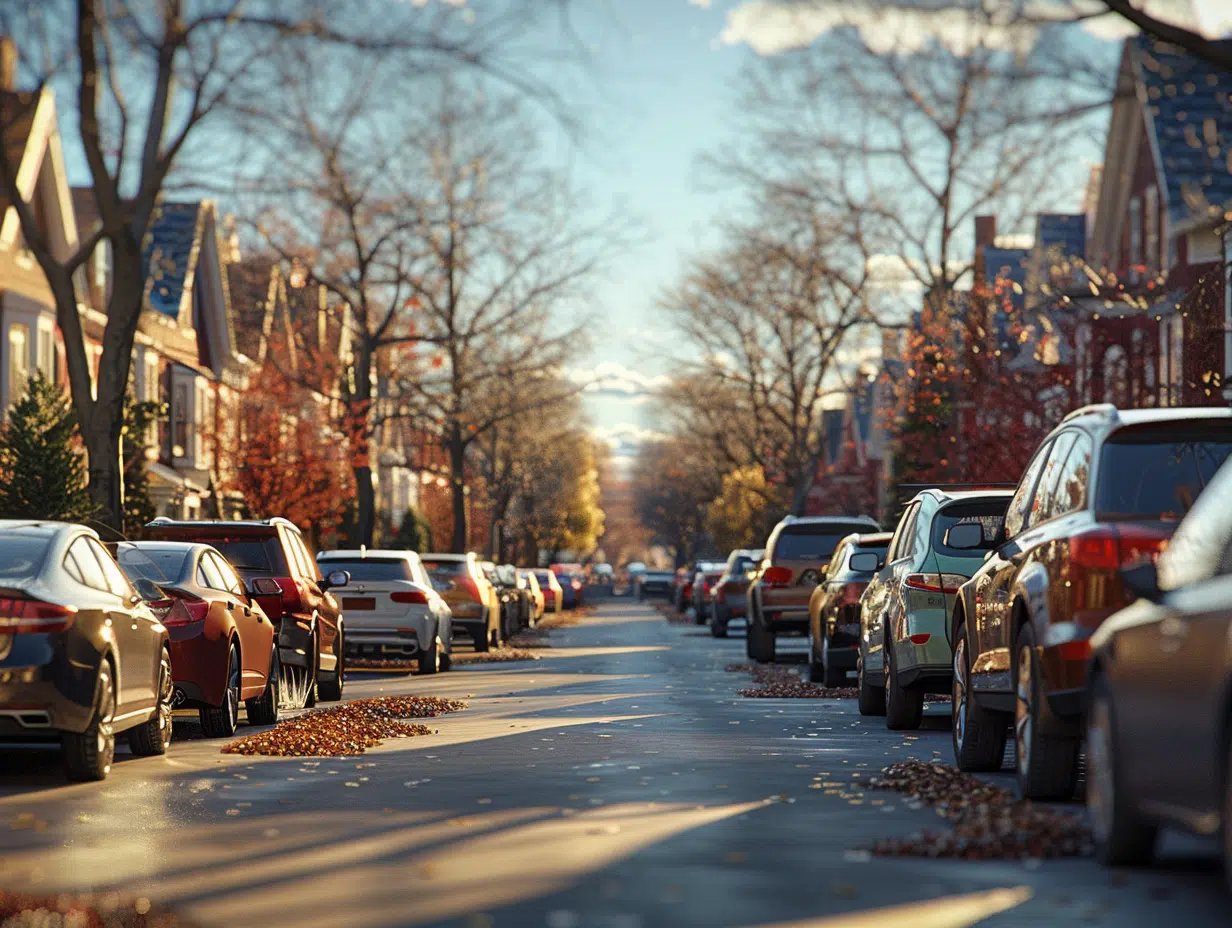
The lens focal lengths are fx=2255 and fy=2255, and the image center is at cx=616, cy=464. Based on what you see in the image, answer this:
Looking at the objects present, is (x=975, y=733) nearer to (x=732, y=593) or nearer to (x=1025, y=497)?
(x=1025, y=497)

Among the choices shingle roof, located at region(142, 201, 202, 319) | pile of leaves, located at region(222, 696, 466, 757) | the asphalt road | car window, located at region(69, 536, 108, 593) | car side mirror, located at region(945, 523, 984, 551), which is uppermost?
shingle roof, located at region(142, 201, 202, 319)

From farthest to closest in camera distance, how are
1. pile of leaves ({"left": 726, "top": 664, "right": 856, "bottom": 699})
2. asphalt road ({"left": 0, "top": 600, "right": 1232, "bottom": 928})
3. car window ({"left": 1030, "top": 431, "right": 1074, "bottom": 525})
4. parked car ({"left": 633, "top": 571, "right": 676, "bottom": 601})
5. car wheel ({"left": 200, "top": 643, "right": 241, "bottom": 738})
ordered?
1. parked car ({"left": 633, "top": 571, "right": 676, "bottom": 601})
2. pile of leaves ({"left": 726, "top": 664, "right": 856, "bottom": 699})
3. car wheel ({"left": 200, "top": 643, "right": 241, "bottom": 738})
4. car window ({"left": 1030, "top": 431, "right": 1074, "bottom": 525})
5. asphalt road ({"left": 0, "top": 600, "right": 1232, "bottom": 928})

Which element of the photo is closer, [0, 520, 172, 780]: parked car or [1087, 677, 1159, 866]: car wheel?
[1087, 677, 1159, 866]: car wheel

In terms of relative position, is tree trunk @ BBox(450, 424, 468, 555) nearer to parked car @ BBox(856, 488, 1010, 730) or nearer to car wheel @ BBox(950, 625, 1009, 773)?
parked car @ BBox(856, 488, 1010, 730)

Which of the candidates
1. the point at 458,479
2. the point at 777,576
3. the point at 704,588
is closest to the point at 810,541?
the point at 777,576

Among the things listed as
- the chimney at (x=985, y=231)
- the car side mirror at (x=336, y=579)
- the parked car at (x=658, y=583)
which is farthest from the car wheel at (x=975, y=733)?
the parked car at (x=658, y=583)

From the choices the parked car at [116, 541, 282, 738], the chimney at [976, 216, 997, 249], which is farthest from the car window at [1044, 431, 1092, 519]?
the chimney at [976, 216, 997, 249]

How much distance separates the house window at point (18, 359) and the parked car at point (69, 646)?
87.8 ft

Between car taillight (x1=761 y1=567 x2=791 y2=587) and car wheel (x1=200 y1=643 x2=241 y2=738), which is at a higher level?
car taillight (x1=761 y1=567 x2=791 y2=587)

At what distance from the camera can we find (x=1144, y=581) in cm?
789

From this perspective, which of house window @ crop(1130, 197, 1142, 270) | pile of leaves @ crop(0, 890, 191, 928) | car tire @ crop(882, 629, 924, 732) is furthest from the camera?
house window @ crop(1130, 197, 1142, 270)

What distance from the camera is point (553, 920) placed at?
7523 millimetres

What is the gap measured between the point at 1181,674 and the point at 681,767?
20.0 feet

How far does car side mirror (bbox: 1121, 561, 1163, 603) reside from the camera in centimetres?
789
